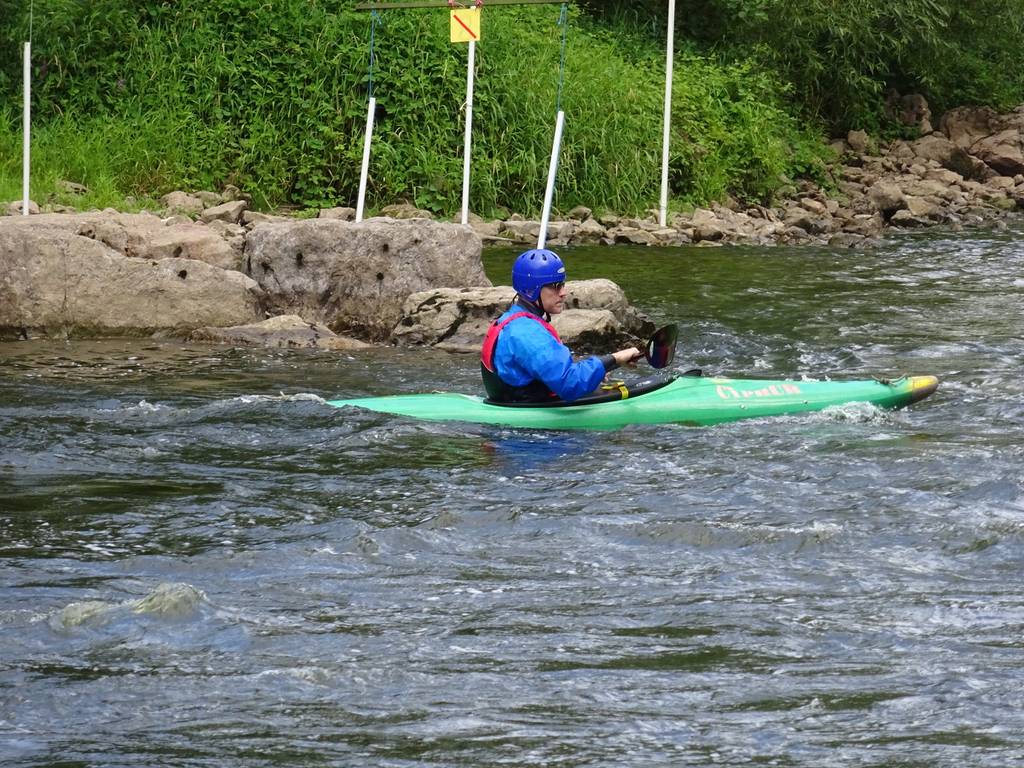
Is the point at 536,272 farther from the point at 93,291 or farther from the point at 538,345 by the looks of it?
the point at 93,291

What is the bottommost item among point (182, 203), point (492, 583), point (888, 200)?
point (492, 583)

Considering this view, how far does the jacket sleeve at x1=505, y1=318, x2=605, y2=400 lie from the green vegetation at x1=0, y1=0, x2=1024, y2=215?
27.6 ft

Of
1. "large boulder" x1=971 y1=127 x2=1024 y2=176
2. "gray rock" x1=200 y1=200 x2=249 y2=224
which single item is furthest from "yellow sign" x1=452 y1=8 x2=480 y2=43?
"large boulder" x1=971 y1=127 x2=1024 y2=176

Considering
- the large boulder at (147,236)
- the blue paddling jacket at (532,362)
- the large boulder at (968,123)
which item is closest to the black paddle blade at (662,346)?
the blue paddling jacket at (532,362)

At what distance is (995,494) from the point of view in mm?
5746

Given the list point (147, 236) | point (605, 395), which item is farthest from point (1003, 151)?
point (605, 395)

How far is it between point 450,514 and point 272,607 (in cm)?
119

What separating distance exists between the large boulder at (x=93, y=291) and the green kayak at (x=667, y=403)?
9.66 feet

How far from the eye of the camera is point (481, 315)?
9.95 metres

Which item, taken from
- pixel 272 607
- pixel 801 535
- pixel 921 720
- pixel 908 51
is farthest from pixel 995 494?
pixel 908 51

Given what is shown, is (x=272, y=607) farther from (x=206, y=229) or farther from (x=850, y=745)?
(x=206, y=229)

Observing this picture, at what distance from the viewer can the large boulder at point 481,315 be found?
31.8 ft

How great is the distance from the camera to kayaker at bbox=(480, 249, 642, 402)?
6938mm

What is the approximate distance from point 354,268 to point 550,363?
3.93 meters
